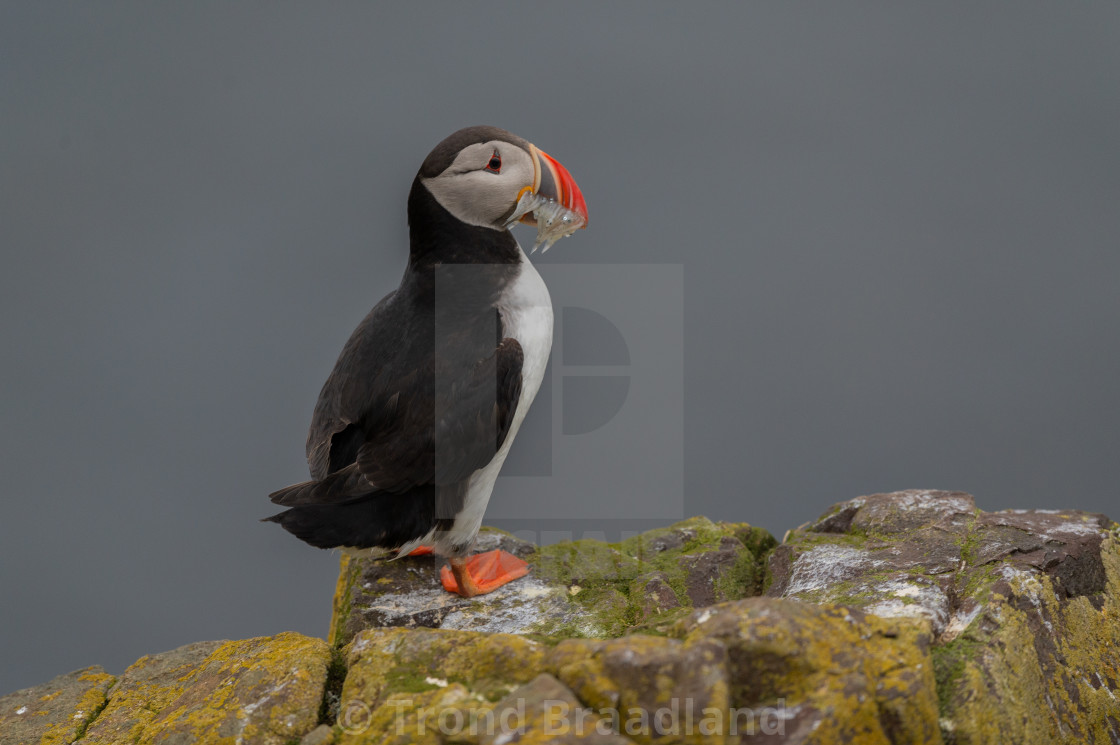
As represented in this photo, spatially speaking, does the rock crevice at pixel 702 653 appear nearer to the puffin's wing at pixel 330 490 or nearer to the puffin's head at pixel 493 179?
the puffin's wing at pixel 330 490

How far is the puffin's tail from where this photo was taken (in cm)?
313

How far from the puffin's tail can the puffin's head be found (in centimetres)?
122

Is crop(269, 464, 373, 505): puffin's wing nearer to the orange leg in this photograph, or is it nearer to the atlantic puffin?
the atlantic puffin

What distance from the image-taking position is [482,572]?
379cm

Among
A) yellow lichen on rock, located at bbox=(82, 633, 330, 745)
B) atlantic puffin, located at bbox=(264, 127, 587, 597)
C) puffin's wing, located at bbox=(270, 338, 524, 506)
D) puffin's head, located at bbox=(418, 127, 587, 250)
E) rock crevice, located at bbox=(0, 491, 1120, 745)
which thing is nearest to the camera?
rock crevice, located at bbox=(0, 491, 1120, 745)

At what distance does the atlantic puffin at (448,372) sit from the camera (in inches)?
132

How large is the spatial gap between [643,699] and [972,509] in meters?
2.33

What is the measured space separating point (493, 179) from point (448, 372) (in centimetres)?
84

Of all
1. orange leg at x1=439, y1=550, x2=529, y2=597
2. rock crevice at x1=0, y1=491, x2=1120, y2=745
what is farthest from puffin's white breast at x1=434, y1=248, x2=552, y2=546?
rock crevice at x1=0, y1=491, x2=1120, y2=745

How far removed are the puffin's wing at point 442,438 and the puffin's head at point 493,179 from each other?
1.99ft

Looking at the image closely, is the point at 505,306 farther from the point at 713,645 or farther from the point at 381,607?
the point at 713,645

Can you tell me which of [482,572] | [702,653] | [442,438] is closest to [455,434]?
[442,438]

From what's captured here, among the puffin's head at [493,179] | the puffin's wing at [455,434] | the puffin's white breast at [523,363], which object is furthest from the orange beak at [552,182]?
the puffin's wing at [455,434]

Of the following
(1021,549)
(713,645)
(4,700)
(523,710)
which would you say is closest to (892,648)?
(713,645)
